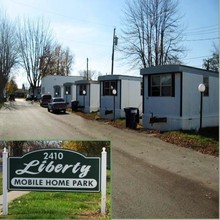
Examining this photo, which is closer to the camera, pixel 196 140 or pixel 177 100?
pixel 196 140

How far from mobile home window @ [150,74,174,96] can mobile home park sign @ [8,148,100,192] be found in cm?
684

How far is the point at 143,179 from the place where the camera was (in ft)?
11.5

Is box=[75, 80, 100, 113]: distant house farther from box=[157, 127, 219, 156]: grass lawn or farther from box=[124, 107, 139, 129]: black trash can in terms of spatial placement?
box=[157, 127, 219, 156]: grass lawn

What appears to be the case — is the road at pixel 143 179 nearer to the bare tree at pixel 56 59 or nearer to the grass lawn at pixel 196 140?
the bare tree at pixel 56 59

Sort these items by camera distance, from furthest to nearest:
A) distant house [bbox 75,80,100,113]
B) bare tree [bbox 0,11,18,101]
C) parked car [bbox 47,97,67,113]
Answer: distant house [bbox 75,80,100,113] → parked car [bbox 47,97,67,113] → bare tree [bbox 0,11,18,101]

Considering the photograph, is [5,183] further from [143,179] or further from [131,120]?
[131,120]

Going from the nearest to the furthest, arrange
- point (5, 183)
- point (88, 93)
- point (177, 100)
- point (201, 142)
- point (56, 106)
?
point (5, 183) → point (201, 142) → point (56, 106) → point (177, 100) → point (88, 93)

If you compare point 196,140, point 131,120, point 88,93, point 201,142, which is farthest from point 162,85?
point 88,93

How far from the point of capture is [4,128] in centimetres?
322

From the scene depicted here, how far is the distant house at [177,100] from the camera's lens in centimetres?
841

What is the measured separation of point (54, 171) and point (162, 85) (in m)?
7.37

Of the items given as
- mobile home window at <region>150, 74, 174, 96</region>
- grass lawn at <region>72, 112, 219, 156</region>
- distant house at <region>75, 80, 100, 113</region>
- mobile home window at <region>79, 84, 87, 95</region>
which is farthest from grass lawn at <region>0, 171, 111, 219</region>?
mobile home window at <region>79, 84, 87, 95</region>

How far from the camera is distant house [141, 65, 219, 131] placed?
331 inches

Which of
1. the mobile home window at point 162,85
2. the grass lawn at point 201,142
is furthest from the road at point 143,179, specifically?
the mobile home window at point 162,85
